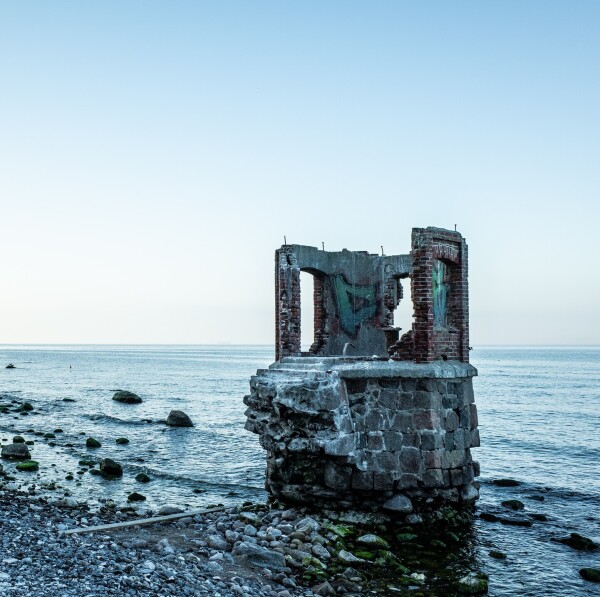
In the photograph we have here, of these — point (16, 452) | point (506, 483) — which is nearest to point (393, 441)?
point (506, 483)

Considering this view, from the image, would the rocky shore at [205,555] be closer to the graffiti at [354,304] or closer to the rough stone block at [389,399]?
the rough stone block at [389,399]

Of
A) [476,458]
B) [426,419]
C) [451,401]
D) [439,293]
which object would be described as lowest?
[476,458]

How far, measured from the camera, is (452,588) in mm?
10562

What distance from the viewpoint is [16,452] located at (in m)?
21.9

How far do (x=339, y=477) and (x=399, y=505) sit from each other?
1350 mm

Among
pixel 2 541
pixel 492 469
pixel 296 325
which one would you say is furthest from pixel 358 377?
pixel 492 469

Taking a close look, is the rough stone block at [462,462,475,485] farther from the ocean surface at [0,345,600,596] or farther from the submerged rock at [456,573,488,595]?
the submerged rock at [456,573,488,595]

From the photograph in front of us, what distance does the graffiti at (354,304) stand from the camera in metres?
18.3

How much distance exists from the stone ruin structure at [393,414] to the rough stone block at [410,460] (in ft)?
0.07

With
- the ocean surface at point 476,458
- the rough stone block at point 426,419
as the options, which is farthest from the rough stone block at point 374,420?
the ocean surface at point 476,458

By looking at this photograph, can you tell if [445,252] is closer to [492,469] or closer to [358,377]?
[358,377]

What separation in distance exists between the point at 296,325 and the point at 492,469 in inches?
432

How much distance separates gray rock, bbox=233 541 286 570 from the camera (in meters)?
10.6

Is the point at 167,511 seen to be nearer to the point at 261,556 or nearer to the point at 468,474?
the point at 261,556
